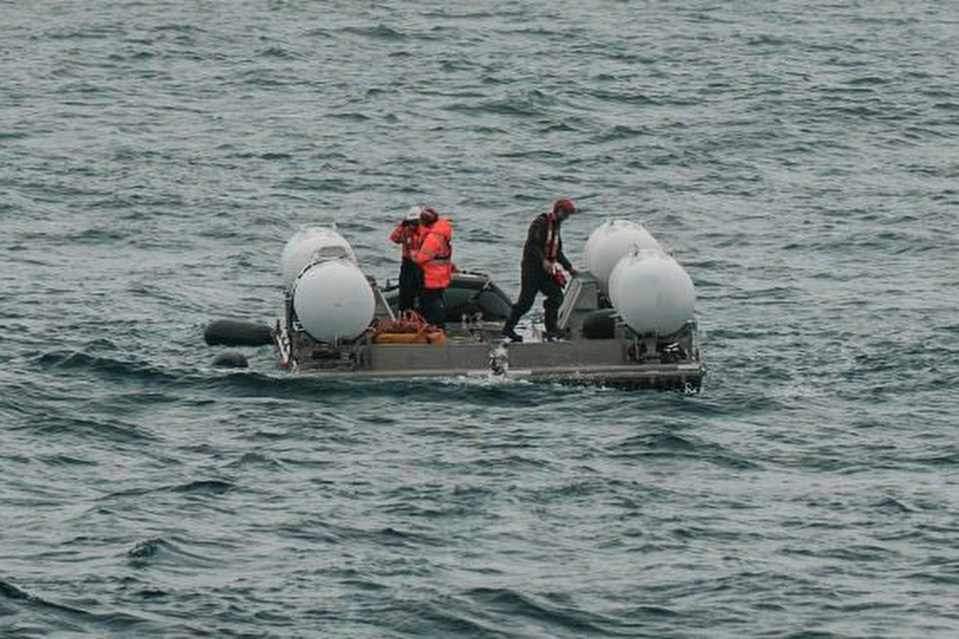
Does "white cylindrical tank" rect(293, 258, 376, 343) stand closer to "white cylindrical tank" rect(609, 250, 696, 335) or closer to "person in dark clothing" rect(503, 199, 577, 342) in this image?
"person in dark clothing" rect(503, 199, 577, 342)

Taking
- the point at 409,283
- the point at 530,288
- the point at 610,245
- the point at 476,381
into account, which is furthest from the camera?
the point at 610,245

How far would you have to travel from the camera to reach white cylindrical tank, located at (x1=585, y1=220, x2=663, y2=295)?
36688 mm

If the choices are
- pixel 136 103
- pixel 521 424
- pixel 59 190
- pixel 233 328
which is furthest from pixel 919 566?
pixel 136 103

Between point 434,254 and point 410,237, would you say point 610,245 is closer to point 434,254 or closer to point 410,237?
point 434,254

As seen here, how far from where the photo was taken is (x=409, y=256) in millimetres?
35750

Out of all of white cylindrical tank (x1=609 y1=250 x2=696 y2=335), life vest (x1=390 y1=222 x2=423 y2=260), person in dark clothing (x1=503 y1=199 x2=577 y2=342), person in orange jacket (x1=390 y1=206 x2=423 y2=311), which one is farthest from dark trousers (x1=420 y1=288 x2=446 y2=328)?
white cylindrical tank (x1=609 y1=250 x2=696 y2=335)

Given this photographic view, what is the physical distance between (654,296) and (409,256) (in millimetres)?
3658

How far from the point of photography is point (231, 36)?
7131cm

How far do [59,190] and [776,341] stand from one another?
58.6 ft

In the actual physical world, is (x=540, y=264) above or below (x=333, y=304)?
above

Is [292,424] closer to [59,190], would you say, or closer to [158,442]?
[158,442]

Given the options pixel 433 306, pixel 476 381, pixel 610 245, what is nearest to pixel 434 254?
pixel 433 306

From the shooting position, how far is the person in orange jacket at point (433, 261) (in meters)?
35.6

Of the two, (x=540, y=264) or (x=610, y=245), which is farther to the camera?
(x=610, y=245)
